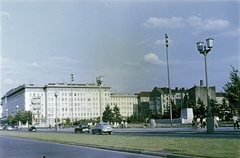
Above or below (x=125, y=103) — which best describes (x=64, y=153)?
below

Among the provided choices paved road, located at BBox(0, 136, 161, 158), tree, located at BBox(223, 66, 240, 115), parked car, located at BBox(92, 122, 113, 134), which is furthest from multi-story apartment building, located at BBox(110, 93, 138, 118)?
paved road, located at BBox(0, 136, 161, 158)

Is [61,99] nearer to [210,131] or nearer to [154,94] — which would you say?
[154,94]

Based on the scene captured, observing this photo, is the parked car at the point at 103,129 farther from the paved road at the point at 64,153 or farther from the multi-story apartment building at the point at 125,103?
the multi-story apartment building at the point at 125,103

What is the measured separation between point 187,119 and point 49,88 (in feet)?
380

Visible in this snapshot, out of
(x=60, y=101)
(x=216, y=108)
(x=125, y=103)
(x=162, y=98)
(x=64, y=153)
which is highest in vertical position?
(x=162, y=98)

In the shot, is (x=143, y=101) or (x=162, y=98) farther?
(x=143, y=101)

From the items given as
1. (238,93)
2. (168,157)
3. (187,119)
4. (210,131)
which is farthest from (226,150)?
(187,119)

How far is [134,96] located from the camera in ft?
641

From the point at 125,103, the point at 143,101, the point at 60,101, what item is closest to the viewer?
the point at 60,101

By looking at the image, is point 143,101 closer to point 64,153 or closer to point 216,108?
point 216,108

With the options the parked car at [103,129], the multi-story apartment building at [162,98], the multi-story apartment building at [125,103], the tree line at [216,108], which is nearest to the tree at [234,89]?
the tree line at [216,108]

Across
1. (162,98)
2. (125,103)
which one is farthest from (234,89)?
(125,103)

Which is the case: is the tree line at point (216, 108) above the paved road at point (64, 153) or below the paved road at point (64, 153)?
above

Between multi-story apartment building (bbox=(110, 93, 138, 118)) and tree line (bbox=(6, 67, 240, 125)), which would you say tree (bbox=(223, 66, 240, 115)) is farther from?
multi-story apartment building (bbox=(110, 93, 138, 118))
